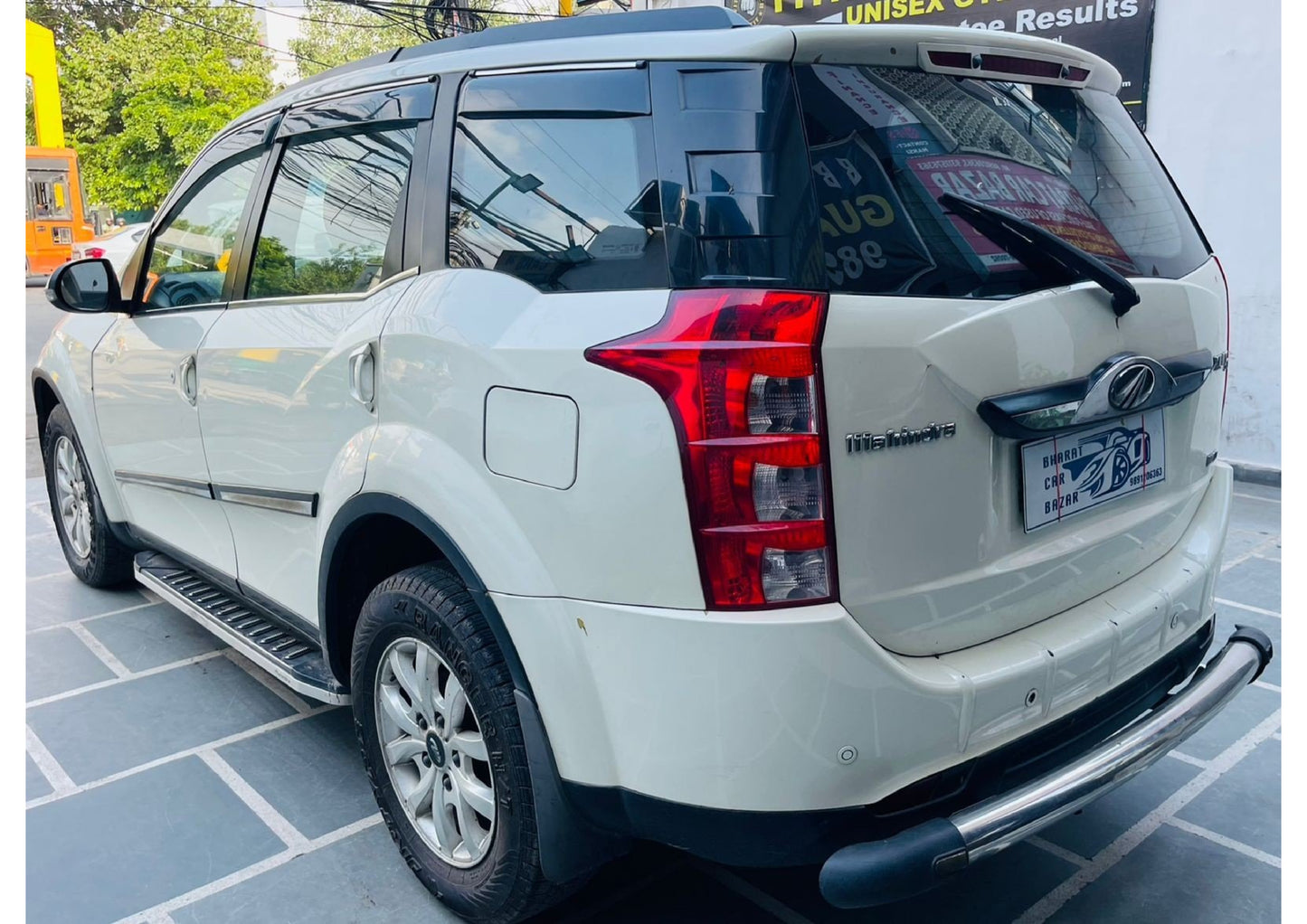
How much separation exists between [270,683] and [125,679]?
536 millimetres

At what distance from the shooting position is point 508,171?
2176mm

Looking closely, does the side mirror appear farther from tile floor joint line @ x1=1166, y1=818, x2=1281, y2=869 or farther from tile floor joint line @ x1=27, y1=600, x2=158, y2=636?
tile floor joint line @ x1=1166, y1=818, x2=1281, y2=869

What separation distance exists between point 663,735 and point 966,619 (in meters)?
0.59

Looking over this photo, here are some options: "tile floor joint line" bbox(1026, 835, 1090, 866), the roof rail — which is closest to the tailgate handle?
the roof rail

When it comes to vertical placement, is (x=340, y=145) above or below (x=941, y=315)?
above

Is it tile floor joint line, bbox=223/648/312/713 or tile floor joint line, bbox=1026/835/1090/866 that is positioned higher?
tile floor joint line, bbox=223/648/312/713

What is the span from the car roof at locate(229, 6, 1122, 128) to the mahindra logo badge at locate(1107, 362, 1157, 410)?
0.70 m

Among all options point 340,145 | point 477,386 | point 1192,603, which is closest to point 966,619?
point 1192,603

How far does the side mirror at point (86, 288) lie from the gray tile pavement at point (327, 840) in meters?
1.32

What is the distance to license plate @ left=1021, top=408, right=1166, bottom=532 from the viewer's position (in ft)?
6.49

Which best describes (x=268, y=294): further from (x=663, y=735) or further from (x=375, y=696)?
(x=663, y=735)

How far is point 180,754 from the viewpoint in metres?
3.17

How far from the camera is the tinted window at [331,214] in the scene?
2520mm

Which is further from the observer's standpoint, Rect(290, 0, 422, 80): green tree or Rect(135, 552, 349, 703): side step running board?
Rect(290, 0, 422, 80): green tree
